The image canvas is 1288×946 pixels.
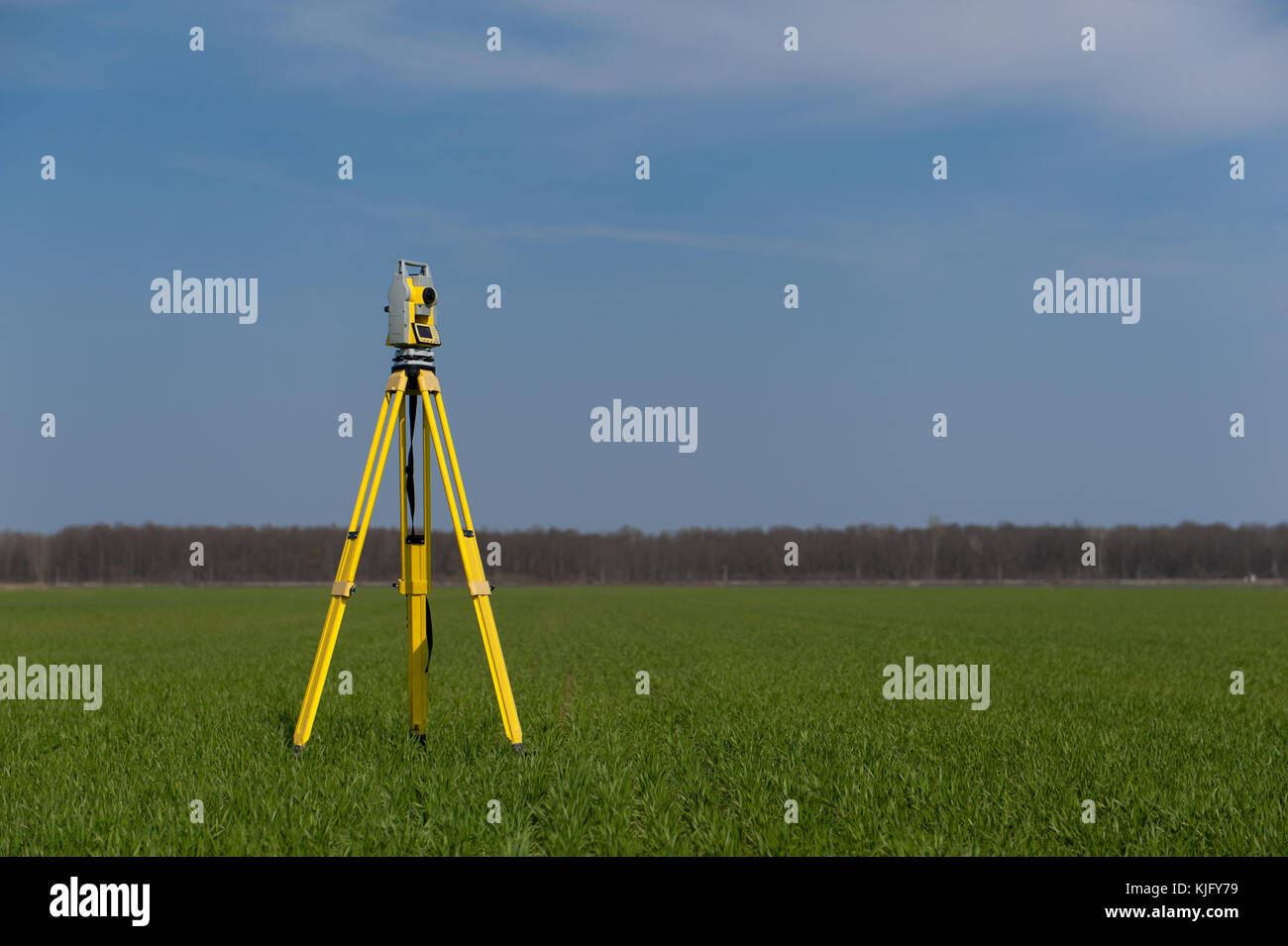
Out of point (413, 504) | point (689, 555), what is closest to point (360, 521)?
point (413, 504)

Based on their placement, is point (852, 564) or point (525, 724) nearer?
point (525, 724)

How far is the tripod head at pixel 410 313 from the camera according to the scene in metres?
9.49

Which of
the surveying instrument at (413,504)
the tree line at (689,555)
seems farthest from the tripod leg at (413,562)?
the tree line at (689,555)

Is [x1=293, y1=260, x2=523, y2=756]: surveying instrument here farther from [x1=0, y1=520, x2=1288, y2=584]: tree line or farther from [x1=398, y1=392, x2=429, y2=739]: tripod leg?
[x1=0, y1=520, x2=1288, y2=584]: tree line

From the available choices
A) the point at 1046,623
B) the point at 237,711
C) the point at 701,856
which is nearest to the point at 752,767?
the point at 701,856

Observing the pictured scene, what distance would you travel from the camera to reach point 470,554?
921 centimetres

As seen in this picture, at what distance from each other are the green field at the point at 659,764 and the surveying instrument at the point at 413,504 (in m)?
0.95

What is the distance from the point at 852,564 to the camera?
175875 millimetres

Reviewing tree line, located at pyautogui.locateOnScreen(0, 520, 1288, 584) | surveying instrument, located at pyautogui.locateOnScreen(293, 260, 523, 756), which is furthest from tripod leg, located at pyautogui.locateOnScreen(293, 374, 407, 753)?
tree line, located at pyautogui.locateOnScreen(0, 520, 1288, 584)

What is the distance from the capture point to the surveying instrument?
913 centimetres

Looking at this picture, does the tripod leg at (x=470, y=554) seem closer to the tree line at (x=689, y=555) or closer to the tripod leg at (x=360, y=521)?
the tripod leg at (x=360, y=521)

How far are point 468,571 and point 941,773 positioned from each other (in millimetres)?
5128
